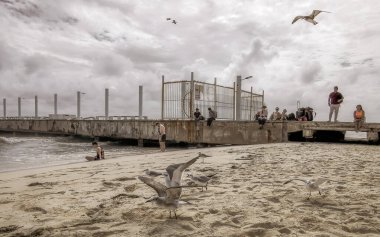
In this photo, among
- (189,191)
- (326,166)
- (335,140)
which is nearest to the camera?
(189,191)

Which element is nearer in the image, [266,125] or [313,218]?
[313,218]

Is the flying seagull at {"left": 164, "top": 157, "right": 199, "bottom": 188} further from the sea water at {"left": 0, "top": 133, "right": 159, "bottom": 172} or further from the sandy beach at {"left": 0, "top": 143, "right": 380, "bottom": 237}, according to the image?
the sea water at {"left": 0, "top": 133, "right": 159, "bottom": 172}

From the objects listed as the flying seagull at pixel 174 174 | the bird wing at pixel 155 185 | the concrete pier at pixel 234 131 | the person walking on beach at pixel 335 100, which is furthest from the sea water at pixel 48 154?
the flying seagull at pixel 174 174

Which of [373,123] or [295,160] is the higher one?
[373,123]

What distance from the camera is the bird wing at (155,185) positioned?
3.21 metres

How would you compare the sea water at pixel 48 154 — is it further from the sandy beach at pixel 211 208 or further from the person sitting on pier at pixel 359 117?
the person sitting on pier at pixel 359 117

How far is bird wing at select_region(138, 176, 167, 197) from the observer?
3213 mm

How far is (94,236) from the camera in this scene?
307cm

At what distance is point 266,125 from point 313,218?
12.8 m

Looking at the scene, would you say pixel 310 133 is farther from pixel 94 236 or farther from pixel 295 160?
pixel 94 236

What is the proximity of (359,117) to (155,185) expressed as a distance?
12.6 metres

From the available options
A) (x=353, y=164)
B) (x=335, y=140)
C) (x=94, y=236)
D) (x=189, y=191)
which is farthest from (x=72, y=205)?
(x=335, y=140)

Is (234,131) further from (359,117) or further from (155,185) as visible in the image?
(155,185)

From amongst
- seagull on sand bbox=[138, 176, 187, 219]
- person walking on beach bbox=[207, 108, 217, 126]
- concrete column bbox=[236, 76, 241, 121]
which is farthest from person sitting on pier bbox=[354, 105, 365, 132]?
seagull on sand bbox=[138, 176, 187, 219]
